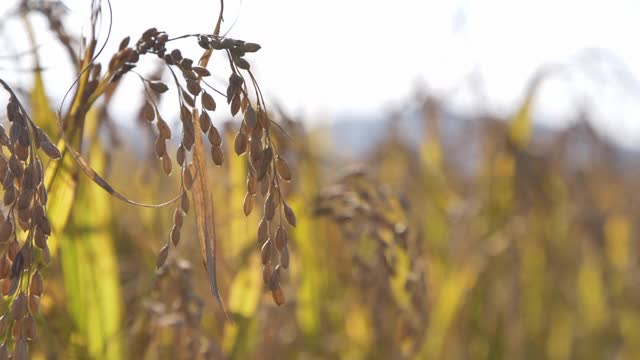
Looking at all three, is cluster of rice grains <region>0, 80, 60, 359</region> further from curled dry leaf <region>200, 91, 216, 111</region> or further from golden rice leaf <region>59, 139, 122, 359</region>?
golden rice leaf <region>59, 139, 122, 359</region>

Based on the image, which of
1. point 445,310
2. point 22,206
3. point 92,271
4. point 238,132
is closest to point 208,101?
point 238,132

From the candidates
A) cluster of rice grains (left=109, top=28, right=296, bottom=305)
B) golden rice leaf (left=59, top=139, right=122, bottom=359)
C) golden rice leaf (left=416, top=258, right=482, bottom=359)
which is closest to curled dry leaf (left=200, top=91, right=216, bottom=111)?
cluster of rice grains (left=109, top=28, right=296, bottom=305)

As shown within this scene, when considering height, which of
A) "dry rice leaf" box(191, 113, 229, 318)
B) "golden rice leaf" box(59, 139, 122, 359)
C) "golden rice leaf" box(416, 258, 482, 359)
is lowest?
"golden rice leaf" box(416, 258, 482, 359)

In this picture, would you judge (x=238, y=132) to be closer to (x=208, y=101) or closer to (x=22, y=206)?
(x=208, y=101)

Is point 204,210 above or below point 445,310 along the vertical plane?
above

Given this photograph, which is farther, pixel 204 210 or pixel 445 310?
pixel 445 310

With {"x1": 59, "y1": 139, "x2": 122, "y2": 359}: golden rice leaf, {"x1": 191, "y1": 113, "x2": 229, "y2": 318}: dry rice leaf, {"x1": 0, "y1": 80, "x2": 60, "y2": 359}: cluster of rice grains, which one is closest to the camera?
{"x1": 0, "y1": 80, "x2": 60, "y2": 359}: cluster of rice grains

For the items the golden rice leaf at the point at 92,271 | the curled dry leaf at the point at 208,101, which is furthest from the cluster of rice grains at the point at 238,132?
the golden rice leaf at the point at 92,271

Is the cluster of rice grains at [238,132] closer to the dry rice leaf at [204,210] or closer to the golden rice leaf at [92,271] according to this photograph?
the dry rice leaf at [204,210]

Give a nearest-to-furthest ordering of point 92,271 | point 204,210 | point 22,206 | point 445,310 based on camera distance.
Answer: point 22,206, point 204,210, point 92,271, point 445,310

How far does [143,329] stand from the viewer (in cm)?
143

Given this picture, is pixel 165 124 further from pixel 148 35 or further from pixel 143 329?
pixel 143 329

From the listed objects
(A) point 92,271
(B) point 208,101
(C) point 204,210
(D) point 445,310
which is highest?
(B) point 208,101

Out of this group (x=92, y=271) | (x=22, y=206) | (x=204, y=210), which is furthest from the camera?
(x=92, y=271)
